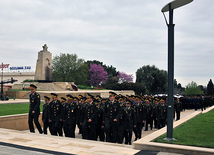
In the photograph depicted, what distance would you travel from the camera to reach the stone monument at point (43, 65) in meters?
42.4

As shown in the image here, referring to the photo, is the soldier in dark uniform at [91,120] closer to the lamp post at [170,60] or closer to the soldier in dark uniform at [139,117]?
the soldier in dark uniform at [139,117]

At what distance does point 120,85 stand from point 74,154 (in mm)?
54890

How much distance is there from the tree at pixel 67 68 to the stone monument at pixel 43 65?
50.9ft

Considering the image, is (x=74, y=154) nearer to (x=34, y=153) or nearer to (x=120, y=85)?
(x=34, y=153)

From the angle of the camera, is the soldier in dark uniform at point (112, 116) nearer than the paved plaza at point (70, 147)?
No

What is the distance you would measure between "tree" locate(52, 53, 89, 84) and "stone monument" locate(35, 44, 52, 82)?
1551 cm

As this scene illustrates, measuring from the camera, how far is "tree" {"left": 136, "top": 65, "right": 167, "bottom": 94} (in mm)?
63875

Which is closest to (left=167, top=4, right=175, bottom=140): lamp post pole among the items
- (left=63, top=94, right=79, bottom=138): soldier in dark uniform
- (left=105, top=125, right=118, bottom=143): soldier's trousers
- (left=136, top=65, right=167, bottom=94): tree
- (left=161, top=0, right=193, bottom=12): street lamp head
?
(left=161, top=0, right=193, bottom=12): street lamp head

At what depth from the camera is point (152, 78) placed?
65250mm

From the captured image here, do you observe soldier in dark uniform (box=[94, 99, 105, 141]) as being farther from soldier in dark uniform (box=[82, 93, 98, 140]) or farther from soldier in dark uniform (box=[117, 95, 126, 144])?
soldier in dark uniform (box=[117, 95, 126, 144])

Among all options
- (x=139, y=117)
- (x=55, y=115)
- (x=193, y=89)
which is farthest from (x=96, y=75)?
(x=55, y=115)

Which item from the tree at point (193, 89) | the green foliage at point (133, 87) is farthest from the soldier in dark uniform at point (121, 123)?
the tree at point (193, 89)

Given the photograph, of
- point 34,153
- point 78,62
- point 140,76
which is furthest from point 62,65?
point 34,153

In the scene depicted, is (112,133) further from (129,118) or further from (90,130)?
(90,130)
